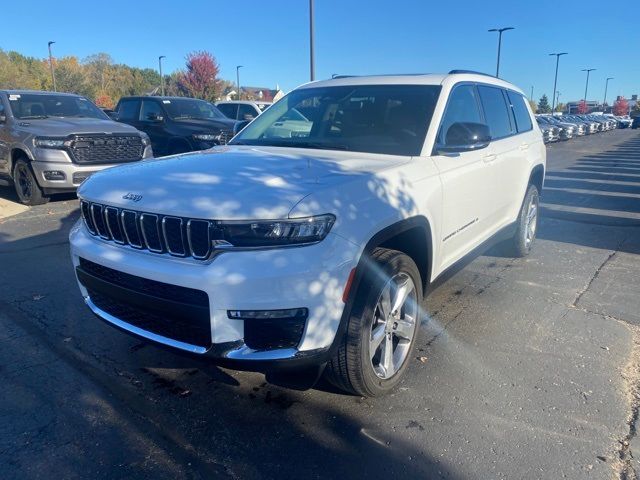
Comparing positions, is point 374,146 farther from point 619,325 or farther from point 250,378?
point 619,325

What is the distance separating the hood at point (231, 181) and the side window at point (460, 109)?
1.97ft

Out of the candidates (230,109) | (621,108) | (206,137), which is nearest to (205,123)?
(206,137)

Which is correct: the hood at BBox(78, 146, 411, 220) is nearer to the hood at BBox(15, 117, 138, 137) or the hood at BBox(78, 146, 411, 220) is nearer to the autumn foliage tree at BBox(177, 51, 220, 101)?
the hood at BBox(15, 117, 138, 137)

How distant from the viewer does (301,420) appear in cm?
288

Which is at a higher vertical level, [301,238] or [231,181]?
[231,181]

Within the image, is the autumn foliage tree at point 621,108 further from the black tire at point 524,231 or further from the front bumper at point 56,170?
the front bumper at point 56,170

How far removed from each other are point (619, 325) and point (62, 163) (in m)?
8.11

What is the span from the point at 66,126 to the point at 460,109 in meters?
7.27

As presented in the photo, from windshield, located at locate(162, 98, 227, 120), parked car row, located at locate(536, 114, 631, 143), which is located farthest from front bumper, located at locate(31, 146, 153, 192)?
parked car row, located at locate(536, 114, 631, 143)

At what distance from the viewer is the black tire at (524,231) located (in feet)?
18.5

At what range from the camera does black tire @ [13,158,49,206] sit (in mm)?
8672

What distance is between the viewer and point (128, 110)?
43.0 feet

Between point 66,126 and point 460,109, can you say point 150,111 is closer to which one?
point 66,126

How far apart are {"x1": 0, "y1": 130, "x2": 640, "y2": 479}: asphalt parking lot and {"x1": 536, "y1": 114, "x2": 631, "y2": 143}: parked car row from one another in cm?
2342
